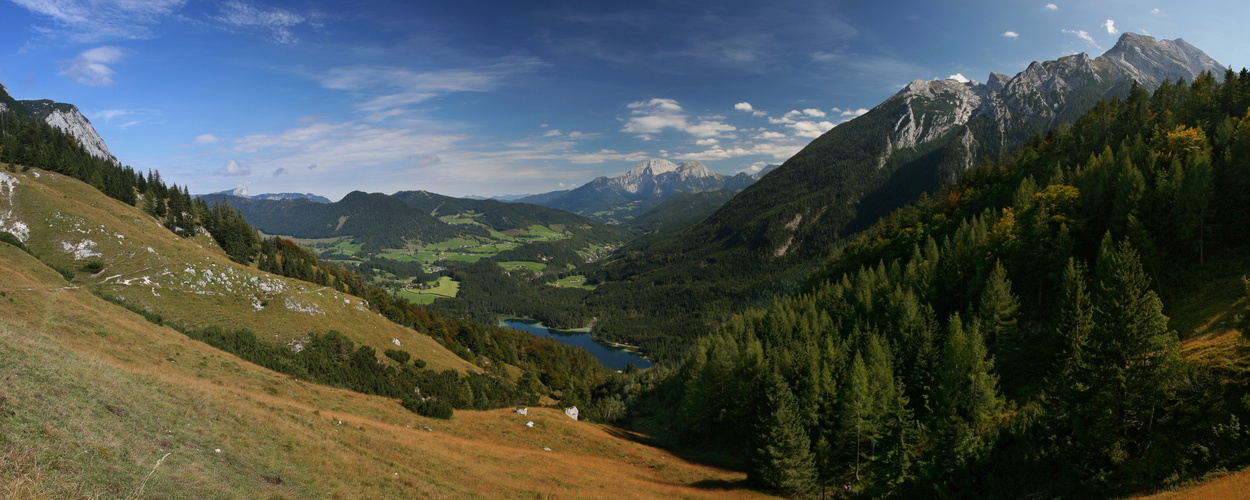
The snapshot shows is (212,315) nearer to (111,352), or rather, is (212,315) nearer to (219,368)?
(219,368)

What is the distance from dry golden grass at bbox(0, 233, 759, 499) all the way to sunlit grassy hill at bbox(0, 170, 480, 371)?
1136cm

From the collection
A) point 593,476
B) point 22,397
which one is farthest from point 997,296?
point 22,397

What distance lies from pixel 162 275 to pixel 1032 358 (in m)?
116

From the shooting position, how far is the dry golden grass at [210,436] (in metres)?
13.7

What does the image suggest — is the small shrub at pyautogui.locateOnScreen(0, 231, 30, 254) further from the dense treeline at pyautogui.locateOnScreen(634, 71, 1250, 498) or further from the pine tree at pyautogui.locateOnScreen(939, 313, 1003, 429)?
the pine tree at pyautogui.locateOnScreen(939, 313, 1003, 429)

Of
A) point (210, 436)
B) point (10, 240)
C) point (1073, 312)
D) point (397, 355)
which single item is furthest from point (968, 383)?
point (10, 240)

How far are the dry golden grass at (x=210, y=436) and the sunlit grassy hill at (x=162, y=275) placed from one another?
11.4 m

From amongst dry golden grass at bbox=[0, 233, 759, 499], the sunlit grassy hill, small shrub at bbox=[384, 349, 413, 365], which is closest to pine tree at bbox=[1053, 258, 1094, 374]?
dry golden grass at bbox=[0, 233, 759, 499]

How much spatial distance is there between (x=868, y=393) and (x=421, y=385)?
64.9 meters

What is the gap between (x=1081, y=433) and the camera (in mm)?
27250

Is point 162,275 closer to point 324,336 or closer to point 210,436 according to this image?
point 324,336

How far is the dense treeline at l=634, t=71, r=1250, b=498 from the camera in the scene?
26.2m

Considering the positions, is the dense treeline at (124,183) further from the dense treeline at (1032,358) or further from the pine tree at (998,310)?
the pine tree at (998,310)

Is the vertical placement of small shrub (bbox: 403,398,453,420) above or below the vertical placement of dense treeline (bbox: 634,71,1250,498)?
below
